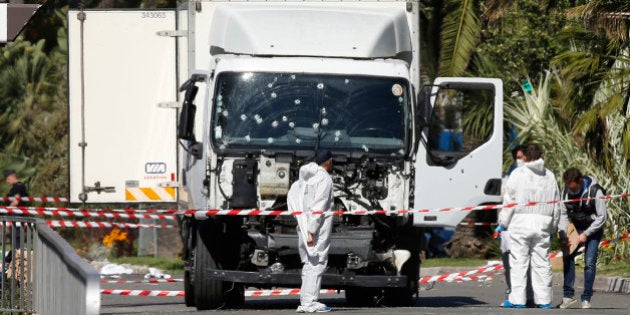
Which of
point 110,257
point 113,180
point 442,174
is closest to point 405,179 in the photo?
point 442,174

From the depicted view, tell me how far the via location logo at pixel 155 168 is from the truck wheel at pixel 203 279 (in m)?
2.26

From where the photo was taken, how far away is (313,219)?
47.6ft

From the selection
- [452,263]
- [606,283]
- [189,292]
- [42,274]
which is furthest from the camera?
[452,263]

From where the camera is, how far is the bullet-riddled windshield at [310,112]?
15.3 metres

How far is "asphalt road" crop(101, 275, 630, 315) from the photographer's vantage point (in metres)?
15.2

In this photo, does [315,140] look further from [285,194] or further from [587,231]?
[587,231]

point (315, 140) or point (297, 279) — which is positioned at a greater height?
point (315, 140)

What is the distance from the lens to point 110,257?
94.9 ft

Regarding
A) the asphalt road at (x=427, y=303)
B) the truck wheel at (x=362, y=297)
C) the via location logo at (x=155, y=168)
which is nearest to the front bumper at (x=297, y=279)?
the asphalt road at (x=427, y=303)

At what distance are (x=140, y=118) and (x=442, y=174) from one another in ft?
12.2

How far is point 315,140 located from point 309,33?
3.66 feet

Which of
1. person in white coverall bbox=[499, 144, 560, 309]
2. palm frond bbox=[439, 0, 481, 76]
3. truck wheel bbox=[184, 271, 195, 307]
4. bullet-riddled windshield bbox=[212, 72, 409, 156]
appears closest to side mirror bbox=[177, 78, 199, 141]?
bullet-riddled windshield bbox=[212, 72, 409, 156]

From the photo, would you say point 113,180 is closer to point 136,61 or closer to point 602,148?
point 136,61

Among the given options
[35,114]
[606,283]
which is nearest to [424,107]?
[606,283]
